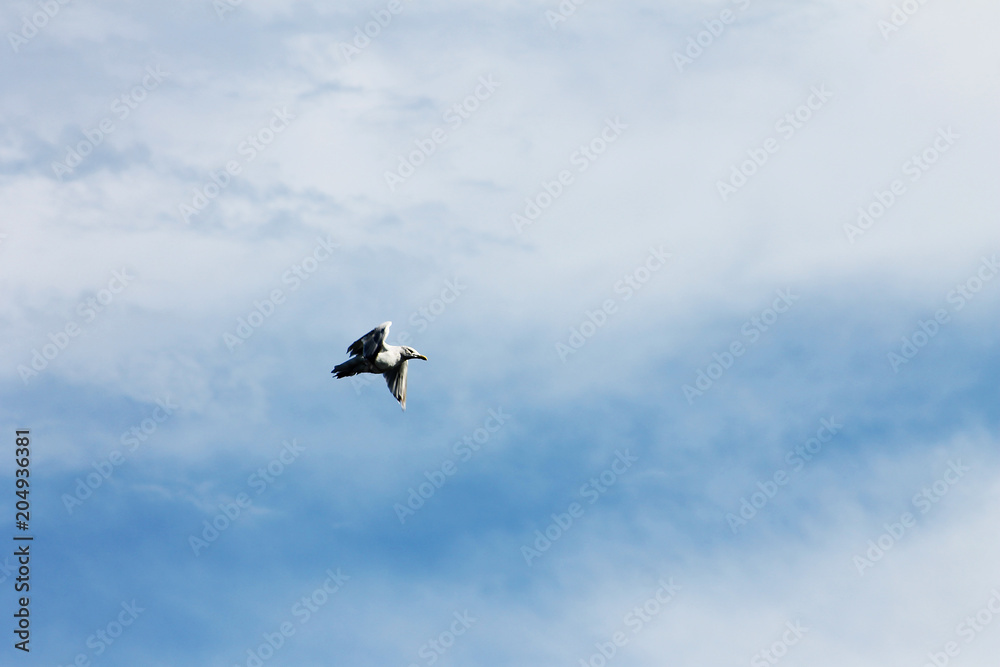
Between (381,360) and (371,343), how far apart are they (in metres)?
2.45

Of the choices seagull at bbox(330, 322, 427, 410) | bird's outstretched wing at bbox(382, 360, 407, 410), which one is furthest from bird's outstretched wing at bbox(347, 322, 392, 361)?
bird's outstretched wing at bbox(382, 360, 407, 410)

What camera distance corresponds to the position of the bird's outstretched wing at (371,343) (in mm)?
58350

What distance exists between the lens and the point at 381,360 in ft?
200

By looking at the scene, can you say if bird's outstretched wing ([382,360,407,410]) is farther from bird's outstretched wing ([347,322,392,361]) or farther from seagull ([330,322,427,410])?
bird's outstretched wing ([347,322,392,361])

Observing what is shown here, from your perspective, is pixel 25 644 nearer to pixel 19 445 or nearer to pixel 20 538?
pixel 20 538

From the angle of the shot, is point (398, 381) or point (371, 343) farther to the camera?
point (398, 381)

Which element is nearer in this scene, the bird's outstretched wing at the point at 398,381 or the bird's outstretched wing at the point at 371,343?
the bird's outstretched wing at the point at 371,343

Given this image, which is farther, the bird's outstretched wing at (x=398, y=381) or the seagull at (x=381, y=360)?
the bird's outstretched wing at (x=398, y=381)

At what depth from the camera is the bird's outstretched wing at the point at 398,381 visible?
6256 cm

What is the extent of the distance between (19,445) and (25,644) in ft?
41.4

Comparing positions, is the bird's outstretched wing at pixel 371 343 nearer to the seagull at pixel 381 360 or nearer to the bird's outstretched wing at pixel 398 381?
the seagull at pixel 381 360

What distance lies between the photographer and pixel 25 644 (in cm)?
5612

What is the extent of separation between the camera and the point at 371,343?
5894 centimetres

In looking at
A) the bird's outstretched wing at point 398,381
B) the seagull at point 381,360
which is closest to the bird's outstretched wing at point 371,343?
the seagull at point 381,360
